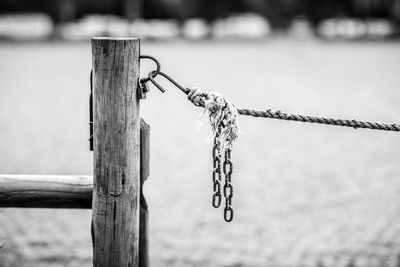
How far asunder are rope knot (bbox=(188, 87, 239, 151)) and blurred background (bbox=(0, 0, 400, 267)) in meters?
0.08

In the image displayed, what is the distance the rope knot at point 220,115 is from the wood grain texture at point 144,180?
0.23 meters

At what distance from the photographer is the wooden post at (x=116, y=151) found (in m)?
2.27

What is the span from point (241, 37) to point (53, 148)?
28304mm

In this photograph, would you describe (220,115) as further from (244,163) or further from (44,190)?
(244,163)

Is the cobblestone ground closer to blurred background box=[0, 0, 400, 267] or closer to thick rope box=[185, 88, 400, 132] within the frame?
blurred background box=[0, 0, 400, 267]

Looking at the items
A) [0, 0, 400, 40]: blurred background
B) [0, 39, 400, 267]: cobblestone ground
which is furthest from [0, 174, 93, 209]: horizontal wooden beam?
[0, 0, 400, 40]: blurred background

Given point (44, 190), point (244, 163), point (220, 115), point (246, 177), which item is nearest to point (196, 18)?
point (244, 163)

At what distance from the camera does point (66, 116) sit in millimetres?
9875

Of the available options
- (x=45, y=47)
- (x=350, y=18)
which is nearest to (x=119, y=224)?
(x=45, y=47)

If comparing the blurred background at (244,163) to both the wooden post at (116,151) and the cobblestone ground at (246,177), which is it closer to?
the cobblestone ground at (246,177)

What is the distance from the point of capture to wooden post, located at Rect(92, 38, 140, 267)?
2271mm

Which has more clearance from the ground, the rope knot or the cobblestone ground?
the rope knot

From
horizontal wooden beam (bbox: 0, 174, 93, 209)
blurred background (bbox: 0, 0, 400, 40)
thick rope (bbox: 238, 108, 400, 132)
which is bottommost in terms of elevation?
blurred background (bbox: 0, 0, 400, 40)

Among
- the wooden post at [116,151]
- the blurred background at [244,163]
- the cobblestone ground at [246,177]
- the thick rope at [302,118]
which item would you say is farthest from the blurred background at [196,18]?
the wooden post at [116,151]
